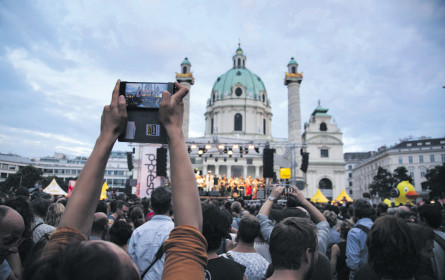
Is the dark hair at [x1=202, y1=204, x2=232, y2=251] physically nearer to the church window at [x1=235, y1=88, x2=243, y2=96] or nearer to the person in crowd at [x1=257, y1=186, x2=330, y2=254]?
the person in crowd at [x1=257, y1=186, x2=330, y2=254]

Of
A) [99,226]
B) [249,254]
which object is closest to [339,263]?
[249,254]

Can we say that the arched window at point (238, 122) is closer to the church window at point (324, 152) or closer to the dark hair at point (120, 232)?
the church window at point (324, 152)

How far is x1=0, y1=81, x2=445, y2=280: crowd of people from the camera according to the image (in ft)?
3.30

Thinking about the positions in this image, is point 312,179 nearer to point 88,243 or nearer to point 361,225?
point 361,225

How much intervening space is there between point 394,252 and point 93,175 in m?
2.07

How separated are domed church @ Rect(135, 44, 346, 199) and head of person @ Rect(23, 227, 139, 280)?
147 ft

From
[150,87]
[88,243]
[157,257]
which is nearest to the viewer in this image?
[88,243]

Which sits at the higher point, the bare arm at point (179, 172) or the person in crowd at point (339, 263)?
the bare arm at point (179, 172)

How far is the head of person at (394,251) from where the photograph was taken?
2.04 metres

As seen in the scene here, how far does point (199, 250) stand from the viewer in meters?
1.22

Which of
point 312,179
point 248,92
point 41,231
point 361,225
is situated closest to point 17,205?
point 41,231

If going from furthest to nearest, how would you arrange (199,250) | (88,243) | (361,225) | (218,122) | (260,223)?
(218,122) < (361,225) < (260,223) < (199,250) < (88,243)

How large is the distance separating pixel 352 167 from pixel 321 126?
136 ft

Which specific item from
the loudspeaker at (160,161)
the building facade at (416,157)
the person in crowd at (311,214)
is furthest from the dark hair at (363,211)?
the building facade at (416,157)
